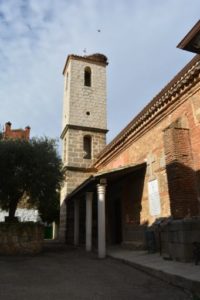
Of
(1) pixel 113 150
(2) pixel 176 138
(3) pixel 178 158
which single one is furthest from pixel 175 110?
(1) pixel 113 150

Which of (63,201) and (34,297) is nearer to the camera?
(34,297)

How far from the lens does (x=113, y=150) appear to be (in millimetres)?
13070

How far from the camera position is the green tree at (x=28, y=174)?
10906 mm

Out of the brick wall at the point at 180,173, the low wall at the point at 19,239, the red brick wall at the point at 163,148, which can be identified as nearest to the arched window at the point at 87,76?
the red brick wall at the point at 163,148

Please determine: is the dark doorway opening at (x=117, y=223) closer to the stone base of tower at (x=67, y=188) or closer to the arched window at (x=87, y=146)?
the stone base of tower at (x=67, y=188)

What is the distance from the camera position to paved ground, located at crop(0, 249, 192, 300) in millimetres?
4523

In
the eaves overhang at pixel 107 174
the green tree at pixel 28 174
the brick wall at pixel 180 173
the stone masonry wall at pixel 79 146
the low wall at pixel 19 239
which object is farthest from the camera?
the stone masonry wall at pixel 79 146

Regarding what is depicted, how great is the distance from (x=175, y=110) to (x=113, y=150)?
15.9 ft

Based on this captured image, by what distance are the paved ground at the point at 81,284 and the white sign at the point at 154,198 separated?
2350mm

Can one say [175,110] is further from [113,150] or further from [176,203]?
[113,150]

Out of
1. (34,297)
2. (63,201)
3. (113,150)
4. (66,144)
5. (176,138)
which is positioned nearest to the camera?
(34,297)

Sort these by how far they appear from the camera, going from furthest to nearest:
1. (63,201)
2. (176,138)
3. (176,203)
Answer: (63,201) → (176,138) → (176,203)

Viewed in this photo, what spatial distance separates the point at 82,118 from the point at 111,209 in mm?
6388

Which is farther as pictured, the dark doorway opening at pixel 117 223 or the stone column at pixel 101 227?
the dark doorway opening at pixel 117 223
